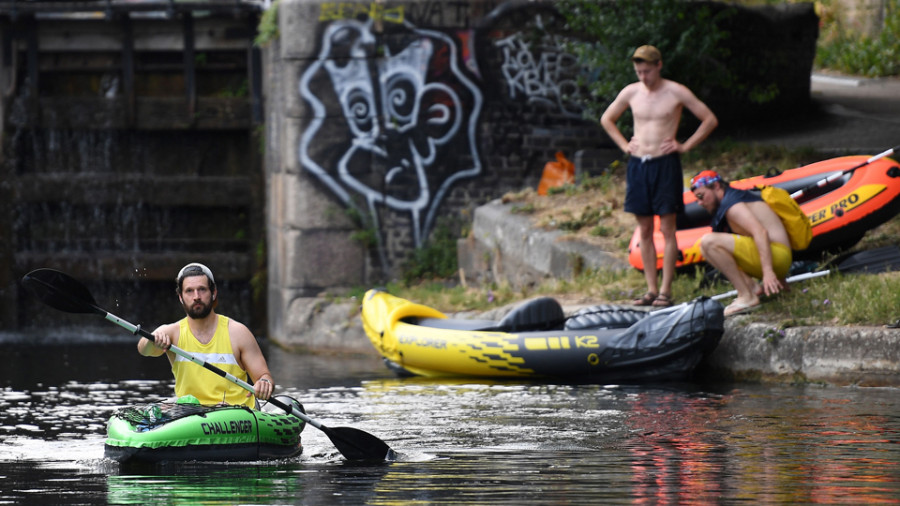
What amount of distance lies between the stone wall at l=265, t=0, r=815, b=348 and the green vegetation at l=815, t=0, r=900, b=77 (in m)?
9.41

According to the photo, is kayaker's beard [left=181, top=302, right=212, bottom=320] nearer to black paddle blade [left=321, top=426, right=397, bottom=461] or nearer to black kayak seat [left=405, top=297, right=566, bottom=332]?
black paddle blade [left=321, top=426, right=397, bottom=461]

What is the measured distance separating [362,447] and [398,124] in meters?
8.80

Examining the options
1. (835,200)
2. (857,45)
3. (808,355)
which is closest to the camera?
(808,355)

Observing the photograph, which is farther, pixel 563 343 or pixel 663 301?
pixel 663 301

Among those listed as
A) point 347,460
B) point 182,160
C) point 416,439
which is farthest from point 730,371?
point 182,160

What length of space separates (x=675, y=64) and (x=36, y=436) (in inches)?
341

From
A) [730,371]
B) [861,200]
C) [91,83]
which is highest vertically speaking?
[91,83]

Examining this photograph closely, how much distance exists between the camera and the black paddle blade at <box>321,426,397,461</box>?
6.72 metres

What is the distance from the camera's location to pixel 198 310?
6758mm

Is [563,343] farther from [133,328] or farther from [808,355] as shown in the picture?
[133,328]

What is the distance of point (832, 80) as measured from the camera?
874 inches

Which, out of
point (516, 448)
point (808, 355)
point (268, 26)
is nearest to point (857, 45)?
point (268, 26)

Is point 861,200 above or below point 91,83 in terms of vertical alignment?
below

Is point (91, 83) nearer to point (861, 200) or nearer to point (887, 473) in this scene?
point (861, 200)
